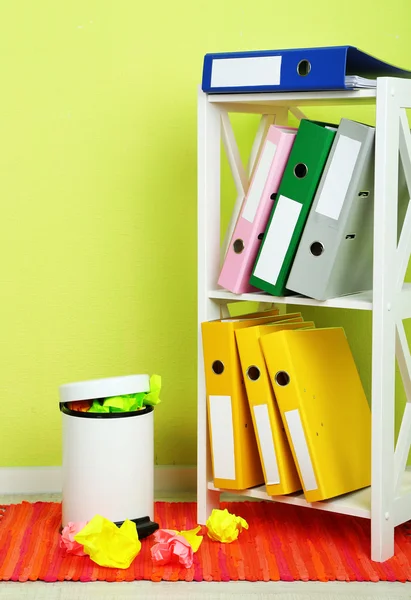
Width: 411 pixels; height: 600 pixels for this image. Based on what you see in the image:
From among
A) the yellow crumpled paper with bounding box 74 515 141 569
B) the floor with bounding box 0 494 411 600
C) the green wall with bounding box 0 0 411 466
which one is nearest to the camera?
the floor with bounding box 0 494 411 600

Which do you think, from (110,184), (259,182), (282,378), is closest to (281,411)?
(282,378)

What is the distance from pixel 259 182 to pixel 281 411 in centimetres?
43

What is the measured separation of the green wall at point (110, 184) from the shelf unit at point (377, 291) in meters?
0.25

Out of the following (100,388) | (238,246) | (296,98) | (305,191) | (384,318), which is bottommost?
(100,388)

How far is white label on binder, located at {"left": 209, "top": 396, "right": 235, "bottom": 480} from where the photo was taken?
1.66 metres

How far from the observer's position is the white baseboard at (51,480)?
77.5 inches

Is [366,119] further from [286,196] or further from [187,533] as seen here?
[187,533]

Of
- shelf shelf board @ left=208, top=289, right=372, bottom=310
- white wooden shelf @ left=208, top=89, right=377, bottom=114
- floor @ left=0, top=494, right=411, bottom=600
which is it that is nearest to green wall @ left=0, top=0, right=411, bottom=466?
white wooden shelf @ left=208, top=89, right=377, bottom=114

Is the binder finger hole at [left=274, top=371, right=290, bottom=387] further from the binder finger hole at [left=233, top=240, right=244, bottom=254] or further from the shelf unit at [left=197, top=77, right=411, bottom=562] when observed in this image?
the binder finger hole at [left=233, top=240, right=244, bottom=254]

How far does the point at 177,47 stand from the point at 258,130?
284 mm

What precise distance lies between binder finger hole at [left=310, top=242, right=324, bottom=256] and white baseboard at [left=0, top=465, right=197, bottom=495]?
26.6 inches

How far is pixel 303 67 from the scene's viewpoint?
1531mm

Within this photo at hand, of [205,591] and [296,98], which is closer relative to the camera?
[205,591]

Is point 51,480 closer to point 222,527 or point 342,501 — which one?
point 222,527
